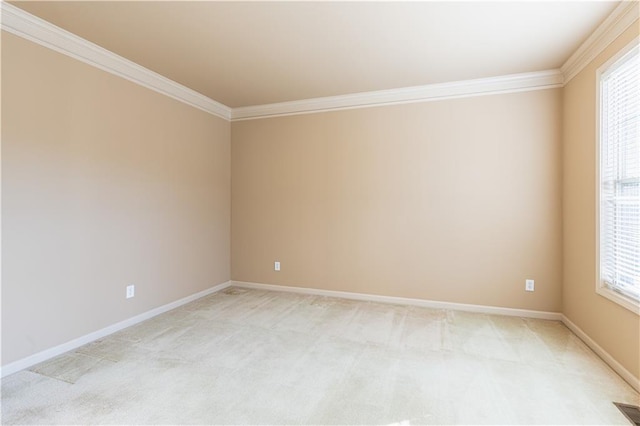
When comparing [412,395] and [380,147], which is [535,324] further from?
[380,147]

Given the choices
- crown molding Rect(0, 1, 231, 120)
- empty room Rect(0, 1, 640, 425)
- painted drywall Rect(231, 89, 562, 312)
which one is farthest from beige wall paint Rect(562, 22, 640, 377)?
crown molding Rect(0, 1, 231, 120)

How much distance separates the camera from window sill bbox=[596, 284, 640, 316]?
2043mm

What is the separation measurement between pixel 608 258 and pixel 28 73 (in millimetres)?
4653

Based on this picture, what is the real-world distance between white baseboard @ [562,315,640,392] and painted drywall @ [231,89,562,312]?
413 mm

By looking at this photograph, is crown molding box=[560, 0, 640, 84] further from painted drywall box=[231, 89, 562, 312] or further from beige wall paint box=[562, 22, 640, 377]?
painted drywall box=[231, 89, 562, 312]

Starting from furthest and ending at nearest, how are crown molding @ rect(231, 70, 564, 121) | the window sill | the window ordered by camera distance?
crown molding @ rect(231, 70, 564, 121) → the window → the window sill

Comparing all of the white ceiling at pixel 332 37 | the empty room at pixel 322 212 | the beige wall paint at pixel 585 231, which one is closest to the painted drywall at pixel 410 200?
the empty room at pixel 322 212

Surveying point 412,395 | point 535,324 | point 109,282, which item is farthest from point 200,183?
point 535,324

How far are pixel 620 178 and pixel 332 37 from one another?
2477 mm

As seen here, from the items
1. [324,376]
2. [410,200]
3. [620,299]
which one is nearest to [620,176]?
[620,299]

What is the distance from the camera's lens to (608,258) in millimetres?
Answer: 2432

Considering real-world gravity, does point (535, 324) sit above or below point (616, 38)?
below

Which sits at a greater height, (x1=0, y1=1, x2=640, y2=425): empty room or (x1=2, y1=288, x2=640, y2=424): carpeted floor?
(x1=0, y1=1, x2=640, y2=425): empty room

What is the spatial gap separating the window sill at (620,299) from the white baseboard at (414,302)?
36.9 inches
